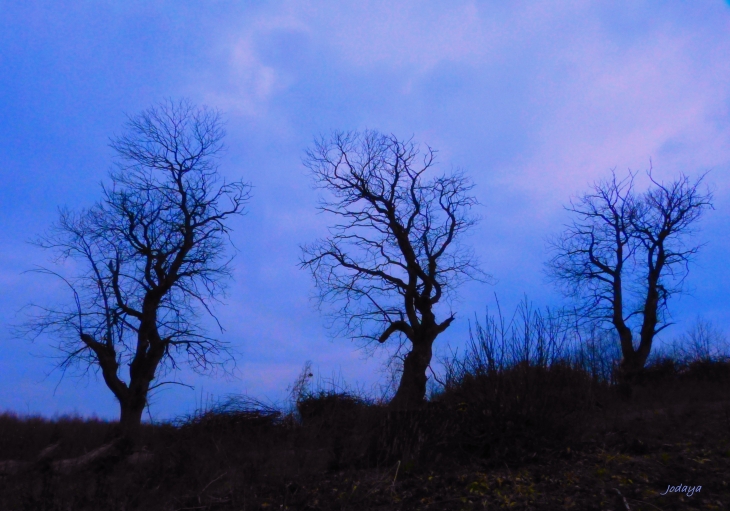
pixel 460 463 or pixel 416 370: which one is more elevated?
pixel 416 370

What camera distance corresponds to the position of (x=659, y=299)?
1060 inches

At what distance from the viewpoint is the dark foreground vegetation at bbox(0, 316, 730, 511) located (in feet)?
22.1

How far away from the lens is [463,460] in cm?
842

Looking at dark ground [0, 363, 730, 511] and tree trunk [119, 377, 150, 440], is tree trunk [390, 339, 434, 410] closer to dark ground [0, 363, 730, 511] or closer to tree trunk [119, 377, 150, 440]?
dark ground [0, 363, 730, 511]

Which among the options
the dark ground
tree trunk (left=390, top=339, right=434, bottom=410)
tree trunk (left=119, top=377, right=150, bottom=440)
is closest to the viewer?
the dark ground

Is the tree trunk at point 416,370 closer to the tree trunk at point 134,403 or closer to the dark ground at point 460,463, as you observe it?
the dark ground at point 460,463

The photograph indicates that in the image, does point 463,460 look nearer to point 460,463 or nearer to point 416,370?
point 460,463

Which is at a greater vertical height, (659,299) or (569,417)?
(659,299)

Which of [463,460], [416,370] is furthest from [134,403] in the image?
[463,460]

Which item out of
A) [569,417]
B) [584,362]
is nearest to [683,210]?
[584,362]

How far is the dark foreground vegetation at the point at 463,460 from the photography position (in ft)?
22.1

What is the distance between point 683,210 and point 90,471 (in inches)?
963

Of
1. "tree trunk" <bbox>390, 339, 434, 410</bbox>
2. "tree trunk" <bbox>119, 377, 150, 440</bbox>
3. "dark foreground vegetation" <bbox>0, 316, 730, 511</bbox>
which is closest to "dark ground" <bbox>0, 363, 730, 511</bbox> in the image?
"dark foreground vegetation" <bbox>0, 316, 730, 511</bbox>

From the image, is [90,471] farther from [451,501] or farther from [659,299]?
[659,299]
